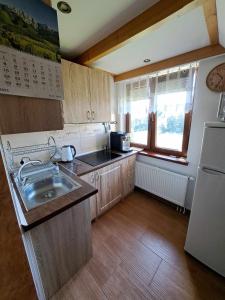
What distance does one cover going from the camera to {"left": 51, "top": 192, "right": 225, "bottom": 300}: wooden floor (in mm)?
1173

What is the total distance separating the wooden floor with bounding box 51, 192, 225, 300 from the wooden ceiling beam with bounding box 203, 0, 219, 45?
6.99 feet

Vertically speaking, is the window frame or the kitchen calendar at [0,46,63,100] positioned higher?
the kitchen calendar at [0,46,63,100]

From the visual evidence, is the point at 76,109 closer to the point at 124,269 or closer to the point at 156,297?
the point at 124,269

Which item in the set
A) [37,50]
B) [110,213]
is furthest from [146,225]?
[37,50]

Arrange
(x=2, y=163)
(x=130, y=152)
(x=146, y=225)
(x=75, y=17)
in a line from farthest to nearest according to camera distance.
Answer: (x=130, y=152), (x=146, y=225), (x=75, y=17), (x=2, y=163)

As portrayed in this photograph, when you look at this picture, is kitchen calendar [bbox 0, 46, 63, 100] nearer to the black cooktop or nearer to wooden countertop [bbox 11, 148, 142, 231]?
wooden countertop [bbox 11, 148, 142, 231]

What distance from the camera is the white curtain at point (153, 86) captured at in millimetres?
1764

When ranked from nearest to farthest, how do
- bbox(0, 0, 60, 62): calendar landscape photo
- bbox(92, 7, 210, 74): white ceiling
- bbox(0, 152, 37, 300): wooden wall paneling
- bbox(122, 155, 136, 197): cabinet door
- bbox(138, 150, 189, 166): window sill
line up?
bbox(0, 152, 37, 300): wooden wall paneling, bbox(0, 0, 60, 62): calendar landscape photo, bbox(92, 7, 210, 74): white ceiling, bbox(138, 150, 189, 166): window sill, bbox(122, 155, 136, 197): cabinet door

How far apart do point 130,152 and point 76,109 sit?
1.09 metres

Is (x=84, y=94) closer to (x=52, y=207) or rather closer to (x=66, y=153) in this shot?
(x=66, y=153)

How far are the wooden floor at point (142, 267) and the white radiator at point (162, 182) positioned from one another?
32cm

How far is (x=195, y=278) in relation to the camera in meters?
1.27

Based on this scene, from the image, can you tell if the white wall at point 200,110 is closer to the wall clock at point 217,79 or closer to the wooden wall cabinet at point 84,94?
the wall clock at point 217,79

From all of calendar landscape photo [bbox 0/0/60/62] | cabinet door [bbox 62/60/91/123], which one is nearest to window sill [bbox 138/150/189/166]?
cabinet door [bbox 62/60/91/123]
